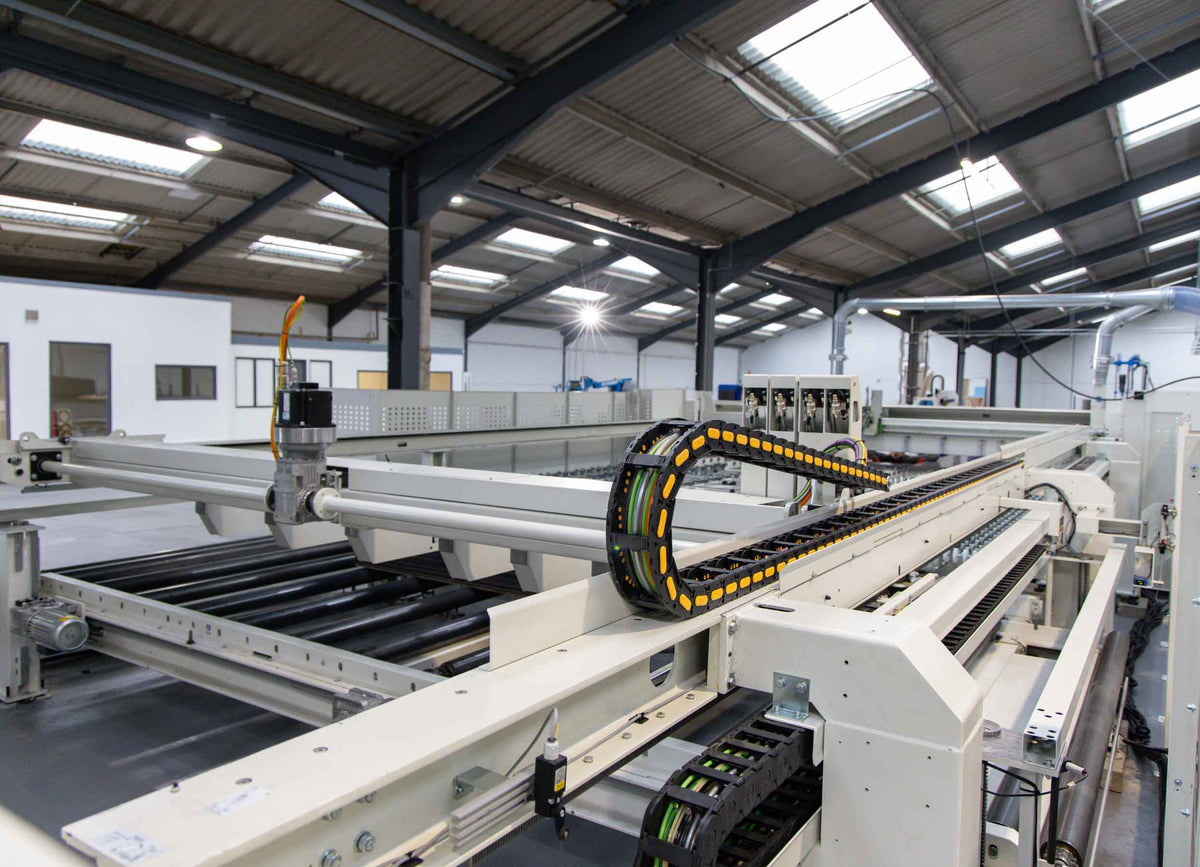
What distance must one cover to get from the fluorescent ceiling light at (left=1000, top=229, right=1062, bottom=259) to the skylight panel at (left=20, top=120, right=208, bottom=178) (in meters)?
12.5

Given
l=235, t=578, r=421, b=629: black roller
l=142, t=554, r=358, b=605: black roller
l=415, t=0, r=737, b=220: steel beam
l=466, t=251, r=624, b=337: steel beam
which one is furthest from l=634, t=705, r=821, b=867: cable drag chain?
l=466, t=251, r=624, b=337: steel beam

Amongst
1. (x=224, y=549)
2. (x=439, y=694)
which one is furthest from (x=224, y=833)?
(x=224, y=549)

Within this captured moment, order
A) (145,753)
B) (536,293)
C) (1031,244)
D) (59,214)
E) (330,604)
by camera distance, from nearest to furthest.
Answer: (145,753)
(330,604)
(59,214)
(1031,244)
(536,293)

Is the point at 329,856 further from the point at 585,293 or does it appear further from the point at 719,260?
the point at 585,293

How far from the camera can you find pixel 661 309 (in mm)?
17141

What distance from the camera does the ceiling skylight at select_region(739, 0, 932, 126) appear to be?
562cm

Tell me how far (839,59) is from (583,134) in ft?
7.51

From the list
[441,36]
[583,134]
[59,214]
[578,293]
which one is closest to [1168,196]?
[578,293]

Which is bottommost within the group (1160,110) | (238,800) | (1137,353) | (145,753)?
(145,753)

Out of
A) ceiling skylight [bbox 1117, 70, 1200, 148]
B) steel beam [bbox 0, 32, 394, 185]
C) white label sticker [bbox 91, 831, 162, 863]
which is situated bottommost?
white label sticker [bbox 91, 831, 162, 863]

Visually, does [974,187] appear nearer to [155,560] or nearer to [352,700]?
[155,560]

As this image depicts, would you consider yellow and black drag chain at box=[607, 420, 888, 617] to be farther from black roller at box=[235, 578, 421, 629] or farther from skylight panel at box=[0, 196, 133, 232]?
skylight panel at box=[0, 196, 133, 232]

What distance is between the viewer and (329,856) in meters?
0.74

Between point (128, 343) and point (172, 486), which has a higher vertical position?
point (128, 343)
